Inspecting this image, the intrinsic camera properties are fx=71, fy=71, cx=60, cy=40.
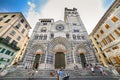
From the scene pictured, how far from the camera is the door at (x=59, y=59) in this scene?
644 inches

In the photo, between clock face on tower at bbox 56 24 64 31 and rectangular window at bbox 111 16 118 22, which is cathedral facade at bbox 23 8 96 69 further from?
Result: rectangular window at bbox 111 16 118 22

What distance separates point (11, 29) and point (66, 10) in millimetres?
20188

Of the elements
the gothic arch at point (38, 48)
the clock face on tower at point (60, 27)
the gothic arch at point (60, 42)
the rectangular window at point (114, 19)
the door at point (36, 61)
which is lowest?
the door at point (36, 61)

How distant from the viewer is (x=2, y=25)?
60.4 feet

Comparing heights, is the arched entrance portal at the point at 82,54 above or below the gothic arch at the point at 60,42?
below

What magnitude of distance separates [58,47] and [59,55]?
2.05 metres

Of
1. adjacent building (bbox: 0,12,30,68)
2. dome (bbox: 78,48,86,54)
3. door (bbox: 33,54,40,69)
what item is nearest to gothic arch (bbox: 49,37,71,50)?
dome (bbox: 78,48,86,54)

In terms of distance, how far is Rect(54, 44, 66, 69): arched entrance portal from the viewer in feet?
54.1

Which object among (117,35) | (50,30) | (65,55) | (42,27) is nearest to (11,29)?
(42,27)

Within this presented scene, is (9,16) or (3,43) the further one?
(9,16)

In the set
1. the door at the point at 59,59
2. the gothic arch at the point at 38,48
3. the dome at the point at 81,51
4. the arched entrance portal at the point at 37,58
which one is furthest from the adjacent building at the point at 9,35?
the dome at the point at 81,51

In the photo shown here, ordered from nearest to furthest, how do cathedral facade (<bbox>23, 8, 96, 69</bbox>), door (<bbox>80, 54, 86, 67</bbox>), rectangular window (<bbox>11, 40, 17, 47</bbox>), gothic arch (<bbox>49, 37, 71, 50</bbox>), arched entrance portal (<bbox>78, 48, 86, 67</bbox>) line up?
cathedral facade (<bbox>23, 8, 96, 69</bbox>) → door (<bbox>80, 54, 86, 67</bbox>) → arched entrance portal (<bbox>78, 48, 86, 67</bbox>) → gothic arch (<bbox>49, 37, 71, 50</bbox>) → rectangular window (<bbox>11, 40, 17, 47</bbox>)

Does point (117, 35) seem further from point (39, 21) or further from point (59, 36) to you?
point (39, 21)

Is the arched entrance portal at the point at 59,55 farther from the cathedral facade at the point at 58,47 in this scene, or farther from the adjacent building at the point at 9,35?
the adjacent building at the point at 9,35
